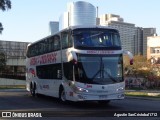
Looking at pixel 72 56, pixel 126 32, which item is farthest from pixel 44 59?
pixel 126 32

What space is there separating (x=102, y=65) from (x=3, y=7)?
1692cm

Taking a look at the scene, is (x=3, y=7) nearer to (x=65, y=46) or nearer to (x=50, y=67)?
(x=50, y=67)

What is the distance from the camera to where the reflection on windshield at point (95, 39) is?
2088 cm

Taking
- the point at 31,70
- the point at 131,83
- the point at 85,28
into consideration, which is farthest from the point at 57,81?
the point at 131,83

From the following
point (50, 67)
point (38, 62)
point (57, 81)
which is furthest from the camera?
point (38, 62)

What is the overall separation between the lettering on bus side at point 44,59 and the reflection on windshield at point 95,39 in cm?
348

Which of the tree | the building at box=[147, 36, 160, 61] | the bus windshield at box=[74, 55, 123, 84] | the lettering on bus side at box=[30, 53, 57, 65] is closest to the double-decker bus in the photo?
the bus windshield at box=[74, 55, 123, 84]

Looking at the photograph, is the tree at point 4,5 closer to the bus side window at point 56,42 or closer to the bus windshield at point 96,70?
the bus side window at point 56,42

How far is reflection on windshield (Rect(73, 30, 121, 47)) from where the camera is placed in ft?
68.5

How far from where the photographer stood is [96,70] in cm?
2059

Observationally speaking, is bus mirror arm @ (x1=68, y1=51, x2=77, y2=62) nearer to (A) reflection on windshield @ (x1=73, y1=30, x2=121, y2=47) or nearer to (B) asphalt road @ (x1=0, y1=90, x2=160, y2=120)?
(A) reflection on windshield @ (x1=73, y1=30, x2=121, y2=47)

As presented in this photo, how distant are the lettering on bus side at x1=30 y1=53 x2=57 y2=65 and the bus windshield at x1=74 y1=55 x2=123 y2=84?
3863 mm

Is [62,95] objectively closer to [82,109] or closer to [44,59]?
[82,109]

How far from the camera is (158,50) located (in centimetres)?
13788
